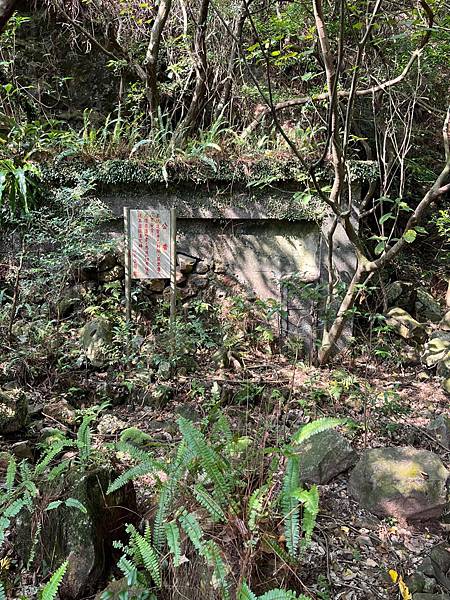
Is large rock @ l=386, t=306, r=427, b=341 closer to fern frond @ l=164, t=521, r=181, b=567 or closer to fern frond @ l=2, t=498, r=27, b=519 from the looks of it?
fern frond @ l=164, t=521, r=181, b=567

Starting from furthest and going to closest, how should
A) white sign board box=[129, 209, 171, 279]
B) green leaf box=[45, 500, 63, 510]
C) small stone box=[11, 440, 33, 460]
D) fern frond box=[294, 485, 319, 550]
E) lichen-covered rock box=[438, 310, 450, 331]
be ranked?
lichen-covered rock box=[438, 310, 450, 331]
white sign board box=[129, 209, 171, 279]
small stone box=[11, 440, 33, 460]
green leaf box=[45, 500, 63, 510]
fern frond box=[294, 485, 319, 550]

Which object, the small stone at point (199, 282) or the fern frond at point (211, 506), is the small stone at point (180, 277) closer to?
the small stone at point (199, 282)

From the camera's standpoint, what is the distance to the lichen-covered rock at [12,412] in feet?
11.3

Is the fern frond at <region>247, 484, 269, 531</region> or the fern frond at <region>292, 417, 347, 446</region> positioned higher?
the fern frond at <region>292, 417, 347, 446</region>

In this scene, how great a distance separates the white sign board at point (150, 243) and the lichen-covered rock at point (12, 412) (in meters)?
1.86

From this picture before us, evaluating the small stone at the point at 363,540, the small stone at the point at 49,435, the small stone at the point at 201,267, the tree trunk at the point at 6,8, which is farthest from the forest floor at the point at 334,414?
the tree trunk at the point at 6,8

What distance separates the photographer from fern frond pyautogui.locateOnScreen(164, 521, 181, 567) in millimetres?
1950

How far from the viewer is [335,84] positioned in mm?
3592

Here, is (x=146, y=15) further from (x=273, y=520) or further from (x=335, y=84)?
(x=273, y=520)

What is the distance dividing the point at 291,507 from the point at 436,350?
3555mm

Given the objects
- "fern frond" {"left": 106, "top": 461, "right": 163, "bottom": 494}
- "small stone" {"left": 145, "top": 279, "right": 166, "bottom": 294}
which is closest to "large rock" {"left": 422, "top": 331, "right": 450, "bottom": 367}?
"small stone" {"left": 145, "top": 279, "right": 166, "bottom": 294}

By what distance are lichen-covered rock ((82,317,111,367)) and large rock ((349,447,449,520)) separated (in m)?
2.71

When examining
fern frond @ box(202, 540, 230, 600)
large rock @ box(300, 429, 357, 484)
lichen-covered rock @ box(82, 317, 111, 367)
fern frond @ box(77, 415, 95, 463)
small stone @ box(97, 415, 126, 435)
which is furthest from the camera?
lichen-covered rock @ box(82, 317, 111, 367)

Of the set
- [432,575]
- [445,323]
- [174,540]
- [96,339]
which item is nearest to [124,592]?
Result: [174,540]
